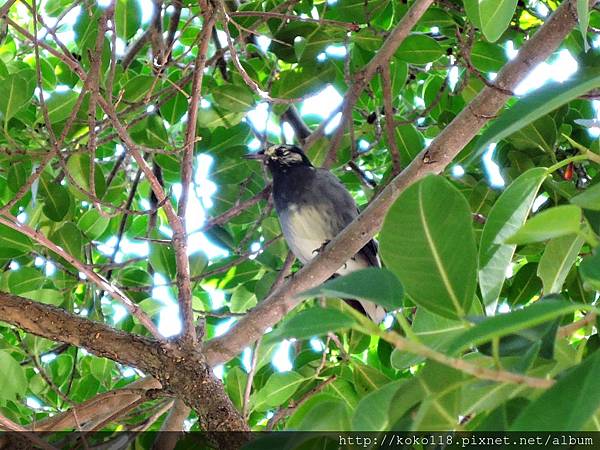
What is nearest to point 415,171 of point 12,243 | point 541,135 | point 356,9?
point 541,135

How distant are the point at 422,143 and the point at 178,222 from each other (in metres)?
1.38

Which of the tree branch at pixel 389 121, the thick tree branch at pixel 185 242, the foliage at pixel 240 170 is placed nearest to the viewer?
the thick tree branch at pixel 185 242

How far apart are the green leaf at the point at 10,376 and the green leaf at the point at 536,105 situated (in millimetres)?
2085

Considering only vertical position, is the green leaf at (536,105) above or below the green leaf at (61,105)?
below

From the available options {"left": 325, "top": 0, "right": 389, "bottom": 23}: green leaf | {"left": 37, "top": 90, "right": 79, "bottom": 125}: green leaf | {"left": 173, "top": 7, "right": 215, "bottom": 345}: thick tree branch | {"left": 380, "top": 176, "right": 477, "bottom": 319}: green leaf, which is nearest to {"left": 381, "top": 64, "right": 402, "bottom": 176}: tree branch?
{"left": 325, "top": 0, "right": 389, "bottom": 23}: green leaf

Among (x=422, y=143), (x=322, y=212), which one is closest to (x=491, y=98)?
(x=422, y=143)

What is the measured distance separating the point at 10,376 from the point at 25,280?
1.70ft

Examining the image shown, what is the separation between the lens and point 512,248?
1.34 metres

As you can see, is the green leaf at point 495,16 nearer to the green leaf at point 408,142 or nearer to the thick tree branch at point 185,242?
the thick tree branch at point 185,242

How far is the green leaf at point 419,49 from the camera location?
3172mm

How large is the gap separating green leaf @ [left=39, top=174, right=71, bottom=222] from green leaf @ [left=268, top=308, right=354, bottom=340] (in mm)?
2269

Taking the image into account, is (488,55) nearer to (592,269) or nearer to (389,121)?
(389,121)

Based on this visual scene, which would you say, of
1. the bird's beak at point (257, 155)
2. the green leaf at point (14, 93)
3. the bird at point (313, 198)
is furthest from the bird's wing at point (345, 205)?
the green leaf at point (14, 93)

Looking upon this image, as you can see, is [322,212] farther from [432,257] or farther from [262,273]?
[432,257]
